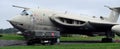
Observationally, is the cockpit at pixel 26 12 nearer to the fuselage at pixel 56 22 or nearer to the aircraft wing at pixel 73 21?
the fuselage at pixel 56 22

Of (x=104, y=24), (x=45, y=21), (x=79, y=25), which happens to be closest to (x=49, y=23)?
(x=45, y=21)

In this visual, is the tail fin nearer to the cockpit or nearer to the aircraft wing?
the aircraft wing

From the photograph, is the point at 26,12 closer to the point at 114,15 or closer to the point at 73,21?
the point at 73,21

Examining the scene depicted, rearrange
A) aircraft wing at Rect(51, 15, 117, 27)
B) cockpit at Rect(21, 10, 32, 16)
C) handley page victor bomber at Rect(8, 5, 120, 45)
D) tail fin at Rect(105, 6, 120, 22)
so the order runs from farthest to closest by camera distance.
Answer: tail fin at Rect(105, 6, 120, 22) < aircraft wing at Rect(51, 15, 117, 27) < cockpit at Rect(21, 10, 32, 16) < handley page victor bomber at Rect(8, 5, 120, 45)

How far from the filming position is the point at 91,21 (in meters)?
43.7

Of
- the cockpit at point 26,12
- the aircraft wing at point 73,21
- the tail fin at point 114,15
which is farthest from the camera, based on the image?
the tail fin at point 114,15

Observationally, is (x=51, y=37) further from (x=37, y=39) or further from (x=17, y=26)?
(x=17, y=26)

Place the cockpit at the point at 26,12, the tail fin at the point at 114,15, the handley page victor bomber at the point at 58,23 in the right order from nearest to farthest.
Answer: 1. the handley page victor bomber at the point at 58,23
2. the cockpit at the point at 26,12
3. the tail fin at the point at 114,15

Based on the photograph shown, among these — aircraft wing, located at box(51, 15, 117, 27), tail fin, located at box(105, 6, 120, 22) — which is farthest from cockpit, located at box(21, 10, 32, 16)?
tail fin, located at box(105, 6, 120, 22)

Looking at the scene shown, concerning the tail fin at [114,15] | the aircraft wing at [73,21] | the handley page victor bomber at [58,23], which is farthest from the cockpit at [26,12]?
the tail fin at [114,15]

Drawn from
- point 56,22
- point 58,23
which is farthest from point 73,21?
point 56,22

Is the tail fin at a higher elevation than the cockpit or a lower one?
lower

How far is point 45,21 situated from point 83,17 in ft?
15.9

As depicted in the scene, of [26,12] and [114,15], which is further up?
[26,12]
